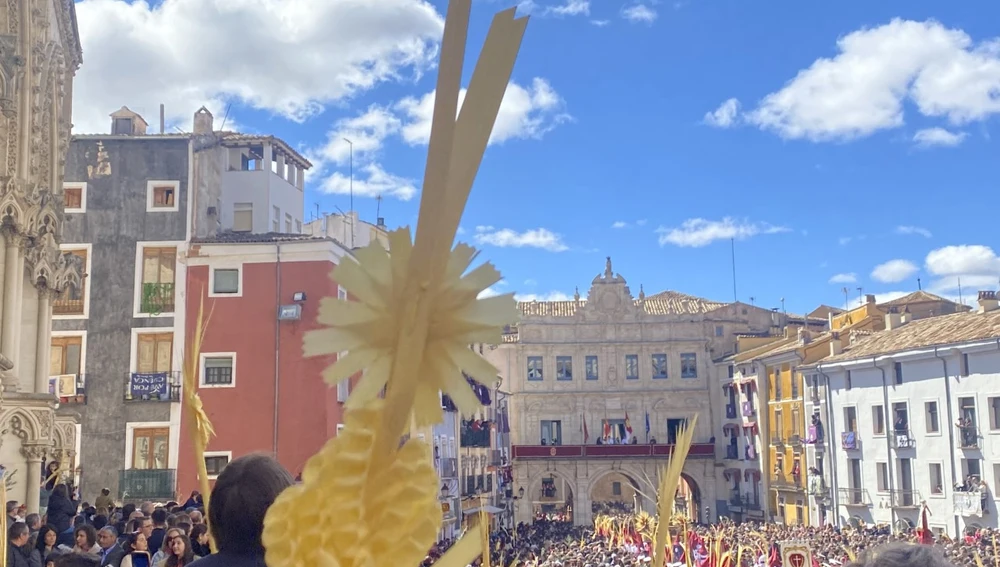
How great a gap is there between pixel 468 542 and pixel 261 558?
0.93 metres

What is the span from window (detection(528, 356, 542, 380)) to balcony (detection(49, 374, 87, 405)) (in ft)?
101

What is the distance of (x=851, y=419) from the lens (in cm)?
3709

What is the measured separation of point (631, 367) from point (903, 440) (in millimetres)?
19949

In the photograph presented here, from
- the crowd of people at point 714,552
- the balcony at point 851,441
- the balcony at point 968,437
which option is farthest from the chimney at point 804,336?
the crowd of people at point 714,552

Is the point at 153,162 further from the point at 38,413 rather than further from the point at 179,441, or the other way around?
the point at 38,413

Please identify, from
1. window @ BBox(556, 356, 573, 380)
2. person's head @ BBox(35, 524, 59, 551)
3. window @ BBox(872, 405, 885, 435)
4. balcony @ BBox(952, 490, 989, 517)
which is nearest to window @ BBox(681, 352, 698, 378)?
window @ BBox(556, 356, 573, 380)

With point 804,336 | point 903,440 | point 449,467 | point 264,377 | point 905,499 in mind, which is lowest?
point 905,499

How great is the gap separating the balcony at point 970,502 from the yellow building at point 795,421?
884cm

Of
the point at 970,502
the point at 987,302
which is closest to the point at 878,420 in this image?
the point at 987,302

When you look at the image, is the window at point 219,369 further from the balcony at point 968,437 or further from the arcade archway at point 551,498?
the arcade archway at point 551,498

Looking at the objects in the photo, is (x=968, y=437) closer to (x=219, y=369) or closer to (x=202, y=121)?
(x=219, y=369)

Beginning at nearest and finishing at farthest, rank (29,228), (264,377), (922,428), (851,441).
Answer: (29,228)
(264,377)
(922,428)
(851,441)

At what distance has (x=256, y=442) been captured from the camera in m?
22.6

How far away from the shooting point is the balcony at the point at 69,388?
75.0 feet
